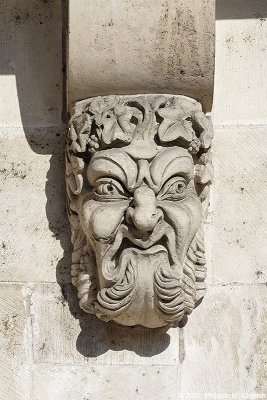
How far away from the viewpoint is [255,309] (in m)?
2.20

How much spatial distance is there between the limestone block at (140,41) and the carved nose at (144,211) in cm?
29

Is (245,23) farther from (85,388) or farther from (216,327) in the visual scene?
(85,388)

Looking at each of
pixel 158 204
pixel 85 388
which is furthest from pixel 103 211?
pixel 85 388

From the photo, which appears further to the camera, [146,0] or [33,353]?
[33,353]

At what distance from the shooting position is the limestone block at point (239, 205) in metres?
2.22

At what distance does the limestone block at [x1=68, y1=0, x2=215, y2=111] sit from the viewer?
2.05 meters

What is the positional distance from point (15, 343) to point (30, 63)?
2.37 feet

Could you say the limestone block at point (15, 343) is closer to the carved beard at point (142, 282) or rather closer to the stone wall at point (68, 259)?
the stone wall at point (68, 259)

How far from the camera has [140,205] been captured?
6.54 ft

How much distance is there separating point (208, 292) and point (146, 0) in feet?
2.40

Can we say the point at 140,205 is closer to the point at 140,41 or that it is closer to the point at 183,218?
the point at 183,218

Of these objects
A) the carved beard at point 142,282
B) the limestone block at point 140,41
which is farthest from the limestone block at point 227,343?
the limestone block at point 140,41

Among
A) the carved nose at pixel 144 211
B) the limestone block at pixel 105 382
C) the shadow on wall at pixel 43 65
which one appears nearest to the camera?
the carved nose at pixel 144 211

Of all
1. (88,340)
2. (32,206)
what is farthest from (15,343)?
(32,206)
